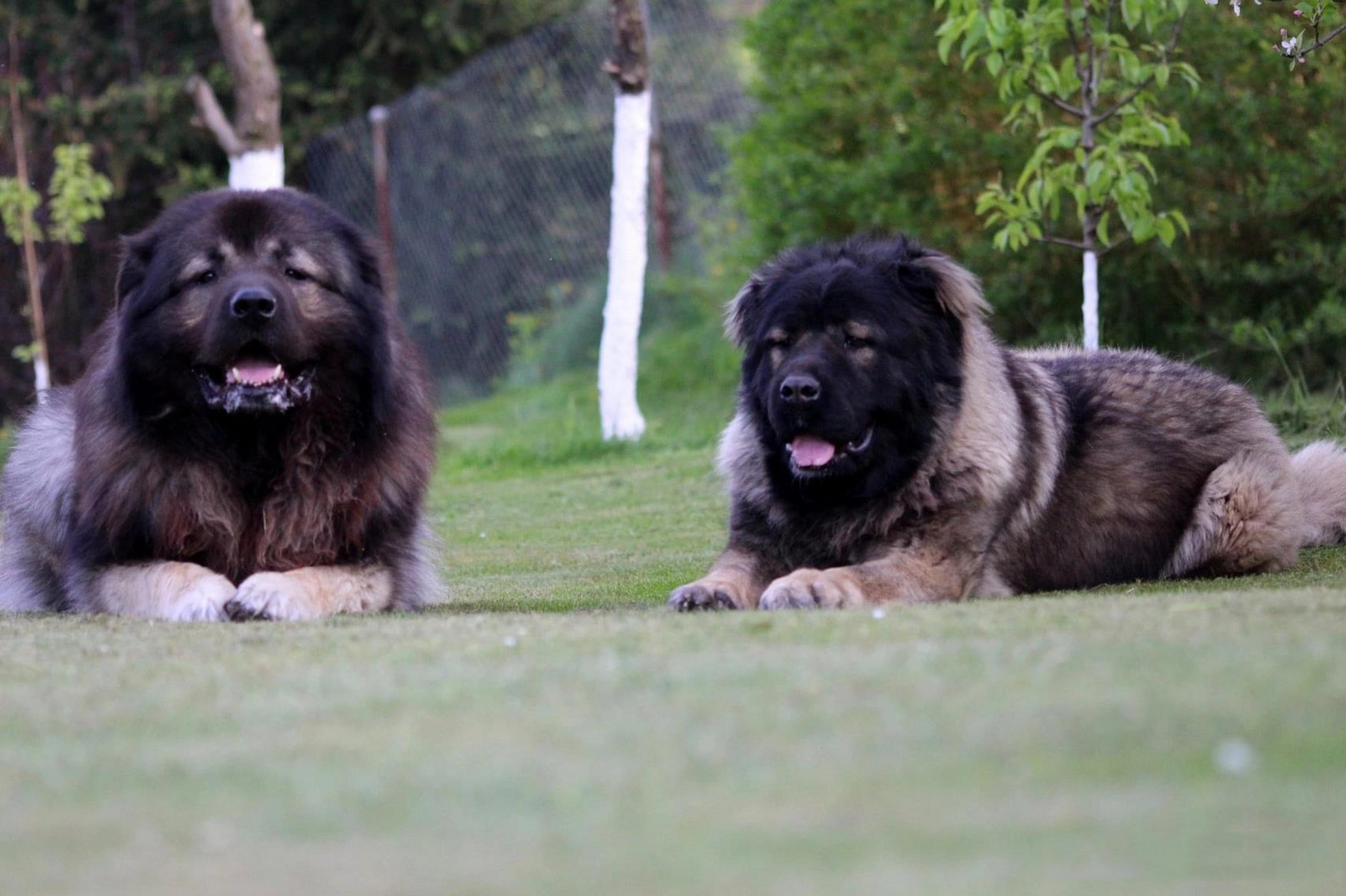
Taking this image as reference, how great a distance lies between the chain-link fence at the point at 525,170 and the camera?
663 inches

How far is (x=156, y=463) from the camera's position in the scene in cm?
570

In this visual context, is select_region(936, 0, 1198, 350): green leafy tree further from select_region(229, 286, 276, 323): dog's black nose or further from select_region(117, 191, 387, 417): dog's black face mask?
select_region(229, 286, 276, 323): dog's black nose

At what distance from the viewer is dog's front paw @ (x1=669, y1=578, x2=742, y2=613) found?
5434 millimetres

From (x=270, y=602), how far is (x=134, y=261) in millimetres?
1360

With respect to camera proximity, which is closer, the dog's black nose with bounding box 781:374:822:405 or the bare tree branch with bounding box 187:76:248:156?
the dog's black nose with bounding box 781:374:822:405

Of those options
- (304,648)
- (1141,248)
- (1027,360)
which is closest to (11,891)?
(304,648)

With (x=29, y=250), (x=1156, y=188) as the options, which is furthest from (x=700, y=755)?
(x=29, y=250)

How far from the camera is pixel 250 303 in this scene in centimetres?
543

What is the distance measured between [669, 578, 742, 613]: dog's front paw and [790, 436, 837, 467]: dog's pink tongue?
587 mm

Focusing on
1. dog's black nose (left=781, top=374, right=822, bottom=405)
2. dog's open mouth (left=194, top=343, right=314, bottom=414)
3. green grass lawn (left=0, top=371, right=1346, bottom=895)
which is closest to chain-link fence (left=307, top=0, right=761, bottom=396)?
dog's black nose (left=781, top=374, right=822, bottom=405)

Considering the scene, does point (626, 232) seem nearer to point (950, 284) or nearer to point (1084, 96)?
point (1084, 96)

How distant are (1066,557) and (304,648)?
123 inches

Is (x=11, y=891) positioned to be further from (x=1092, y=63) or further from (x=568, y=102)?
(x=568, y=102)

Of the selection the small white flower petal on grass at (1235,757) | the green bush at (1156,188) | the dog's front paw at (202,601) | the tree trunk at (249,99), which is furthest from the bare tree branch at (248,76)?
the small white flower petal on grass at (1235,757)
